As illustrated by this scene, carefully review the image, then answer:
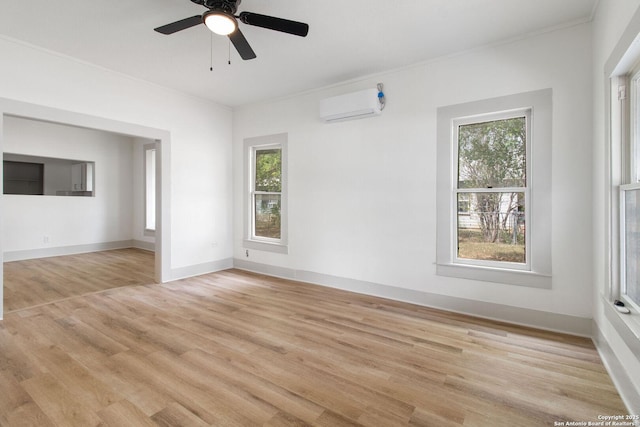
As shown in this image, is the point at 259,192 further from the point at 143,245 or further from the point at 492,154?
the point at 143,245

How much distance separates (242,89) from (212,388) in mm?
3828

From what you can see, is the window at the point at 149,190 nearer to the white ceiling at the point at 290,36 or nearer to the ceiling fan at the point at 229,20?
the white ceiling at the point at 290,36

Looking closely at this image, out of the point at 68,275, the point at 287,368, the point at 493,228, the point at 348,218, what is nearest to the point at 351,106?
the point at 348,218

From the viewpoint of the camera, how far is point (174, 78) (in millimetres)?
4027

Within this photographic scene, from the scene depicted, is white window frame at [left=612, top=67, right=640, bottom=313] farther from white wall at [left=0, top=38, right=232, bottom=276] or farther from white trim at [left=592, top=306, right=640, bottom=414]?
white wall at [left=0, top=38, right=232, bottom=276]

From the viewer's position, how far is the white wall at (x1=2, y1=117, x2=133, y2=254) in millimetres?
5812

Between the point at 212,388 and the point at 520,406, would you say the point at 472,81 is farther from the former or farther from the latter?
the point at 212,388

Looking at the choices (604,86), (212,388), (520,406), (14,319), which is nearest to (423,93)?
(604,86)

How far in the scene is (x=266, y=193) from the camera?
500cm

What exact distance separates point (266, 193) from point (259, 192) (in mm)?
168

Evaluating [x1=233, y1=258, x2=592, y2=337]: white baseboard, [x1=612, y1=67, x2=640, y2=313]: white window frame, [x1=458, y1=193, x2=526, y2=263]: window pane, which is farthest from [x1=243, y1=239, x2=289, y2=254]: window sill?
[x1=612, y1=67, x2=640, y2=313]: white window frame

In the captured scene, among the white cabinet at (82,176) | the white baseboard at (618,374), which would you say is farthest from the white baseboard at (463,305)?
the white cabinet at (82,176)

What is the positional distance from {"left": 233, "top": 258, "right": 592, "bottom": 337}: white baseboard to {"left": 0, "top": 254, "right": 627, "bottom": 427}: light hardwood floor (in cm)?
12

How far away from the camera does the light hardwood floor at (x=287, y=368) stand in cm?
172
